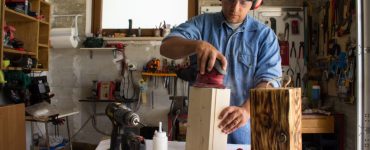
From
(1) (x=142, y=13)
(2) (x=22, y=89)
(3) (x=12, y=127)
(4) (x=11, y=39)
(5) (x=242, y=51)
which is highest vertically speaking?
(1) (x=142, y=13)

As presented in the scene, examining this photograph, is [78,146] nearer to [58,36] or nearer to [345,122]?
[58,36]

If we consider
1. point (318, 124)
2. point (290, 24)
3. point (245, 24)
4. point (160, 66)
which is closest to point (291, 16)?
point (290, 24)

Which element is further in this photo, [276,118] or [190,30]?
[190,30]

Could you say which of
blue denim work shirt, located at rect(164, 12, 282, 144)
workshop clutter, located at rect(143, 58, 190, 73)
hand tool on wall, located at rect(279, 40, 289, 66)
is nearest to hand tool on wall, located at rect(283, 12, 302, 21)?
hand tool on wall, located at rect(279, 40, 289, 66)

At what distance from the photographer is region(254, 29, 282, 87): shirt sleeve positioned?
4.02ft

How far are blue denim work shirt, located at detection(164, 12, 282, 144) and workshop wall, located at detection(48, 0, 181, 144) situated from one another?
8.22 ft

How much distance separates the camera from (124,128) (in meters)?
1.02

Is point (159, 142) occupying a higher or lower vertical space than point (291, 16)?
lower

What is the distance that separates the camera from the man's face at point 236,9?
3.96 ft

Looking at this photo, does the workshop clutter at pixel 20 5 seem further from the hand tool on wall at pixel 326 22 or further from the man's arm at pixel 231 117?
the hand tool on wall at pixel 326 22

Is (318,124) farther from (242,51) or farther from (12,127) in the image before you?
(12,127)

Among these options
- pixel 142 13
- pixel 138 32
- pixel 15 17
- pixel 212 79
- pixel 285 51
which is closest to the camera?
pixel 212 79

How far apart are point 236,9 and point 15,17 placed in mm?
2817

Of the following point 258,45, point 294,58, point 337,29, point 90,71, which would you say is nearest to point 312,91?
point 294,58
